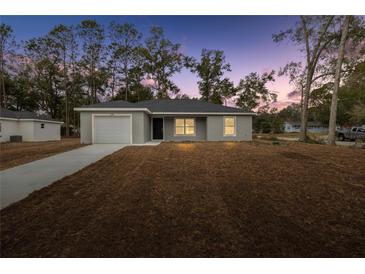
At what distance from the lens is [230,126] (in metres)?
14.2

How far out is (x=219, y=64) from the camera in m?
26.4

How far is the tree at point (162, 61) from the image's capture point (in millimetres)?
24562

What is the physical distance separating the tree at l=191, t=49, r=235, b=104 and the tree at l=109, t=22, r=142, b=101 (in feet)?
29.2

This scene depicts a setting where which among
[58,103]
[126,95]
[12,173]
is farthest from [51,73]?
[12,173]

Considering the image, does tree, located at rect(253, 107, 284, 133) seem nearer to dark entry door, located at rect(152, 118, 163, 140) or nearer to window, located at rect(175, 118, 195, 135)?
window, located at rect(175, 118, 195, 135)

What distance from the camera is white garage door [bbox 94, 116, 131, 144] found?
37.0 ft

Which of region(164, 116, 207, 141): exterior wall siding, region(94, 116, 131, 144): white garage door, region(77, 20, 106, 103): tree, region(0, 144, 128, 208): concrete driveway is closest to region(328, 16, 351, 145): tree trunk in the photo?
region(164, 116, 207, 141): exterior wall siding

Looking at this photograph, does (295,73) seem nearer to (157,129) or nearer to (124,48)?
(157,129)

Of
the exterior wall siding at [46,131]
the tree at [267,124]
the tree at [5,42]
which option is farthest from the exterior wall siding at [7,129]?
the tree at [267,124]

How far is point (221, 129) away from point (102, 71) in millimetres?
20535

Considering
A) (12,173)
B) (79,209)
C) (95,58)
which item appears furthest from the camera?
(95,58)

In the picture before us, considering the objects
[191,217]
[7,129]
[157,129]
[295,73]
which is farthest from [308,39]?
[7,129]
